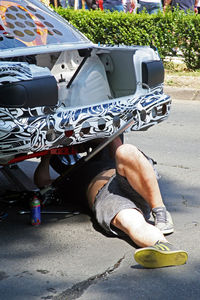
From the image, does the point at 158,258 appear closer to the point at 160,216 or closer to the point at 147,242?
the point at 147,242

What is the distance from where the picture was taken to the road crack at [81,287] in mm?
3281

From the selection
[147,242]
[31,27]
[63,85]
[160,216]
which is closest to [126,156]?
[160,216]

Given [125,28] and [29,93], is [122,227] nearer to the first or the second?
[29,93]

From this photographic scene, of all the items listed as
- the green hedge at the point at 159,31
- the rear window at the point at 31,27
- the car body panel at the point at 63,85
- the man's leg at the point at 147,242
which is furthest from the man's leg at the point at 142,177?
the green hedge at the point at 159,31

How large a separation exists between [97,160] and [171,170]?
4.25ft

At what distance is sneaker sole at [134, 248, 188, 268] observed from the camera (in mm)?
3527

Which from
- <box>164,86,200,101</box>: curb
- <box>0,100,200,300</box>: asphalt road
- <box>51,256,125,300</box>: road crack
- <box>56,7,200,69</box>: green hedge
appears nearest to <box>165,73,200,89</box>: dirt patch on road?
<box>164,86,200,101</box>: curb

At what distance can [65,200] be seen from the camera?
4801 millimetres

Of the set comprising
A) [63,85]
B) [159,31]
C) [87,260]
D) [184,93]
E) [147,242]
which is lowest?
[184,93]

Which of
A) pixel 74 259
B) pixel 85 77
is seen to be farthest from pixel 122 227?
pixel 85 77

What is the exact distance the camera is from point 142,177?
4.03 metres

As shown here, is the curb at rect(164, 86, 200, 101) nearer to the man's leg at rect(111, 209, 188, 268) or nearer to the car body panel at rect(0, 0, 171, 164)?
the car body panel at rect(0, 0, 171, 164)

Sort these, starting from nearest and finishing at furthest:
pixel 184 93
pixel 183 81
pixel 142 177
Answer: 1. pixel 142 177
2. pixel 184 93
3. pixel 183 81

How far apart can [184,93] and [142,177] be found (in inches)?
226
